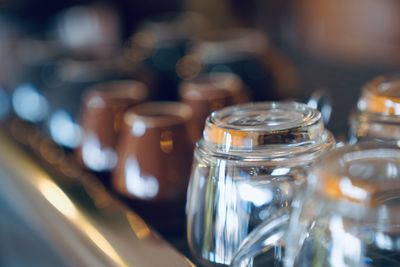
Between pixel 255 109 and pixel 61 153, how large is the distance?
0.97ft

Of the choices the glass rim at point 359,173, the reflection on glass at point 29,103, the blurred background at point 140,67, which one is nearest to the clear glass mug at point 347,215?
the glass rim at point 359,173

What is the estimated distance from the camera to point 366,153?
1.03ft

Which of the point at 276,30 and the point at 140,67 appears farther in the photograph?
the point at 276,30

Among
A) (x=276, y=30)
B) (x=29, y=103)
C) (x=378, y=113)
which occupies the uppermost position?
(x=378, y=113)

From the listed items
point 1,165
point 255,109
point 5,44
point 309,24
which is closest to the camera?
point 255,109

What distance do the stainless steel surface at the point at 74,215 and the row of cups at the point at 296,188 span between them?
0.12 feet

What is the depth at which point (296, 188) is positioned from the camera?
0.36 metres

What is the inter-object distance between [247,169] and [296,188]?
1.1 inches

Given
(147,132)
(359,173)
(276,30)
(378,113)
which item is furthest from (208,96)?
(276,30)

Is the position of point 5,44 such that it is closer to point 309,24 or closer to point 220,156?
point 220,156

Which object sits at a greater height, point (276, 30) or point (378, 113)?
point (378, 113)

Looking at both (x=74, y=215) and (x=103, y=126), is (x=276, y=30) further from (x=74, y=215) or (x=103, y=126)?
(x=74, y=215)

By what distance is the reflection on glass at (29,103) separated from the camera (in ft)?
2.57

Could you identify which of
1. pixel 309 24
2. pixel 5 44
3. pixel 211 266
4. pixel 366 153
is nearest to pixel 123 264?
pixel 211 266
